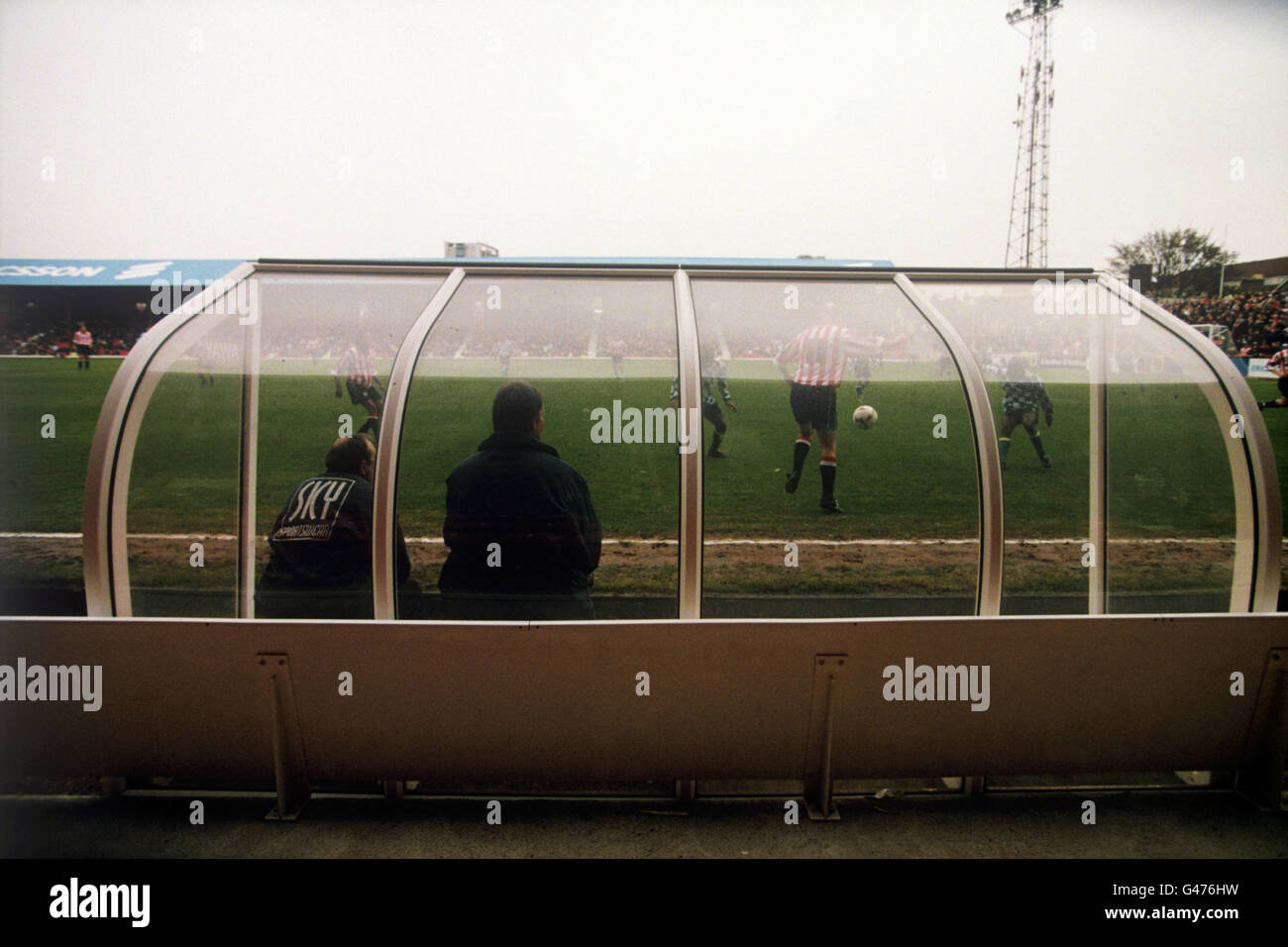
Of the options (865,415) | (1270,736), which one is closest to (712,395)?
(865,415)

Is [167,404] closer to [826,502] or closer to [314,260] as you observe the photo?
[314,260]

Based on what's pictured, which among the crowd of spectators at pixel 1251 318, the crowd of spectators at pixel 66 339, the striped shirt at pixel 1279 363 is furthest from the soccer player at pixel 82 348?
the striped shirt at pixel 1279 363

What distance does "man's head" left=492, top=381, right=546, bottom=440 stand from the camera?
3396 mm

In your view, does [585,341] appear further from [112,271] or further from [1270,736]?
[112,271]

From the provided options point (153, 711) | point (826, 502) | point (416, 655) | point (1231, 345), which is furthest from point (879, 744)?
point (1231, 345)

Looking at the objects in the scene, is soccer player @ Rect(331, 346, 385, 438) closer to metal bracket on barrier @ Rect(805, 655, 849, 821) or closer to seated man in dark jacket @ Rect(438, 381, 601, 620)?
seated man in dark jacket @ Rect(438, 381, 601, 620)

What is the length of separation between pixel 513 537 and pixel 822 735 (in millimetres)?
1577

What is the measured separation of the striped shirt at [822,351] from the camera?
3.62 meters

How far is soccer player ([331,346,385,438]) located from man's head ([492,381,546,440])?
0.63 metres

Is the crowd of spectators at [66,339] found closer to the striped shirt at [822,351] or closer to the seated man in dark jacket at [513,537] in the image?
the seated man in dark jacket at [513,537]

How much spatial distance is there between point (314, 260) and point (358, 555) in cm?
143

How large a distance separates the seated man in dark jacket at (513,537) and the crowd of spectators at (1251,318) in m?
25.6

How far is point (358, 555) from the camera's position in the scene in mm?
3445

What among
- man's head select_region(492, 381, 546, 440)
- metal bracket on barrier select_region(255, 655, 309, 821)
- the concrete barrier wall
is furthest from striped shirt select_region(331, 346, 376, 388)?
metal bracket on barrier select_region(255, 655, 309, 821)
